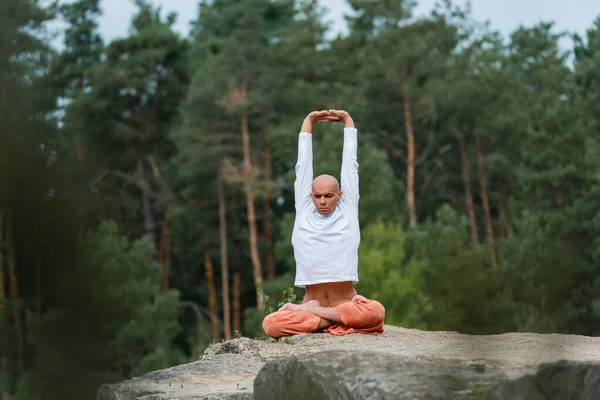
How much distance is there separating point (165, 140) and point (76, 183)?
3223 centimetres

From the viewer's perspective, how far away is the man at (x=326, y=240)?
554cm

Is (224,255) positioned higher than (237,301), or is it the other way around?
(224,255)

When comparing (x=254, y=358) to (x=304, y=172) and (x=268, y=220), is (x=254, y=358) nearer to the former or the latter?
(x=304, y=172)

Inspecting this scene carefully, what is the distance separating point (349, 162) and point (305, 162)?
257mm

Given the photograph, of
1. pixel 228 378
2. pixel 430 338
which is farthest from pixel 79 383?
pixel 430 338

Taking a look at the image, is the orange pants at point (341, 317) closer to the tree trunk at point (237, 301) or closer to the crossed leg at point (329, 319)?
the crossed leg at point (329, 319)

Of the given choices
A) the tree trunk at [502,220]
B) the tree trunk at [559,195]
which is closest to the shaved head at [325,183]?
the tree trunk at [559,195]

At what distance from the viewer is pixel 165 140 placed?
32625 mm

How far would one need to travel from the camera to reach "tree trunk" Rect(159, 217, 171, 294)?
37031 mm

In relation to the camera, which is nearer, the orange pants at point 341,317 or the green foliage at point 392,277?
the orange pants at point 341,317

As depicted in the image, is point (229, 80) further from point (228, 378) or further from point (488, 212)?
point (228, 378)

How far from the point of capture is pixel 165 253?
124 feet

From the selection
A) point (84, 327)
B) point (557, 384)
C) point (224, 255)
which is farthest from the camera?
point (224, 255)

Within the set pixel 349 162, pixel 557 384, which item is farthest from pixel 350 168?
pixel 557 384
